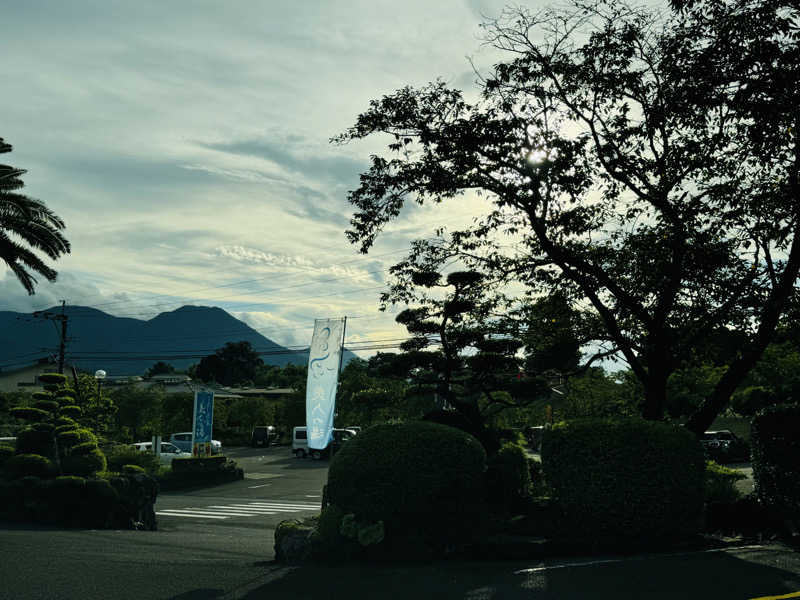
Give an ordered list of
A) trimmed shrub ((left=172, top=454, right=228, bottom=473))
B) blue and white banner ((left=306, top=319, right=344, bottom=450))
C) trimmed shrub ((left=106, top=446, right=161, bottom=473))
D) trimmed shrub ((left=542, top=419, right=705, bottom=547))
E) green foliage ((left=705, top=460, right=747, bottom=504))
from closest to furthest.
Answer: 1. trimmed shrub ((left=542, top=419, right=705, bottom=547))
2. green foliage ((left=705, top=460, right=747, bottom=504))
3. trimmed shrub ((left=106, top=446, right=161, bottom=473))
4. blue and white banner ((left=306, top=319, right=344, bottom=450))
5. trimmed shrub ((left=172, top=454, right=228, bottom=473))

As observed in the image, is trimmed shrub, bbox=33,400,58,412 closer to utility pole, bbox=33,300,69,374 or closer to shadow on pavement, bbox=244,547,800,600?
shadow on pavement, bbox=244,547,800,600

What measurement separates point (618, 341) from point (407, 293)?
469 centimetres

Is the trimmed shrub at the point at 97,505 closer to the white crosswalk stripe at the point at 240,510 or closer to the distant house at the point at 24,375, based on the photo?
the white crosswalk stripe at the point at 240,510

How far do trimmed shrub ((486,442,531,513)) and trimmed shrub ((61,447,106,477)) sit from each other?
9.62 meters

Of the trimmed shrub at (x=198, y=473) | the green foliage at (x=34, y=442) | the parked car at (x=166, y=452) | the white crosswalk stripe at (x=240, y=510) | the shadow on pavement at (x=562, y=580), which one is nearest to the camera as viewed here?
the shadow on pavement at (x=562, y=580)

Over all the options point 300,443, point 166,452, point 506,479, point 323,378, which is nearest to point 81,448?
point 506,479

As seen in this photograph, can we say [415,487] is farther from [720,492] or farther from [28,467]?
[28,467]

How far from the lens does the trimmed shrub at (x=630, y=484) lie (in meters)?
9.71

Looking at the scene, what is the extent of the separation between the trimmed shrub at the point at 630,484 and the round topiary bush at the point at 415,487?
1373 millimetres

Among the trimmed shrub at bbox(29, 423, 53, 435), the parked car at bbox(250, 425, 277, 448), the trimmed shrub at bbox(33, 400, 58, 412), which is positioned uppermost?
the trimmed shrub at bbox(33, 400, 58, 412)

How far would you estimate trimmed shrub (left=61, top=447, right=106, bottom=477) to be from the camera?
16.3 metres

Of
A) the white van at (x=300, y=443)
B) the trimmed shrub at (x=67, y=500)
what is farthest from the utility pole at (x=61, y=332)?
the trimmed shrub at (x=67, y=500)

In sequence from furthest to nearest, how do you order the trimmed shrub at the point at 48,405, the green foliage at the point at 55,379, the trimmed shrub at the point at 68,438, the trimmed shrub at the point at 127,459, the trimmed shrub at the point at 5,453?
the trimmed shrub at the point at 127,459 → the green foliage at the point at 55,379 → the trimmed shrub at the point at 48,405 → the trimmed shrub at the point at 68,438 → the trimmed shrub at the point at 5,453

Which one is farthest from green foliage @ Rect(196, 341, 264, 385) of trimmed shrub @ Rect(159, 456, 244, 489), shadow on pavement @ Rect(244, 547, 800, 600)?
shadow on pavement @ Rect(244, 547, 800, 600)
